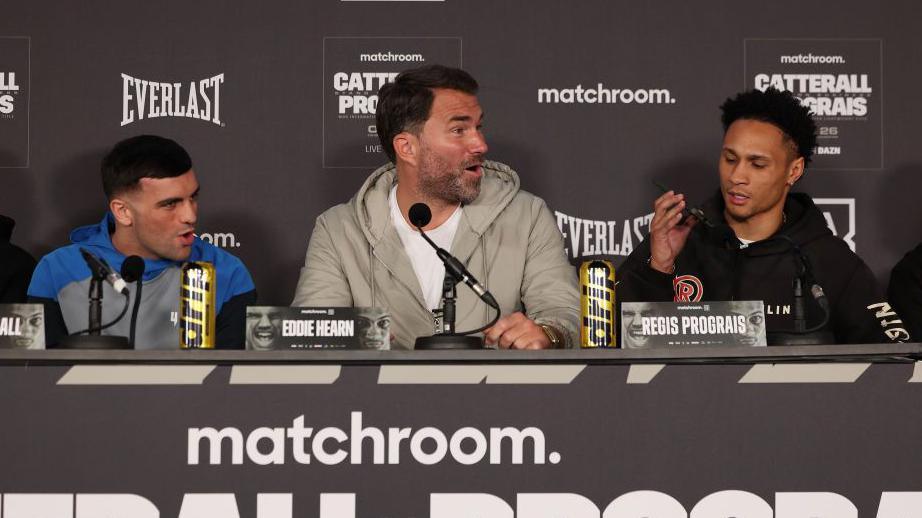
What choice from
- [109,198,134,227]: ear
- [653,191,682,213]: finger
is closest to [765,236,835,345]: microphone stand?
[653,191,682,213]: finger

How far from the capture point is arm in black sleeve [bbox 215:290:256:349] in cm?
332

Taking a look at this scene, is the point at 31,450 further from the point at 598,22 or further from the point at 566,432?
the point at 598,22

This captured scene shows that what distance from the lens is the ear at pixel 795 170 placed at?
11.4 ft

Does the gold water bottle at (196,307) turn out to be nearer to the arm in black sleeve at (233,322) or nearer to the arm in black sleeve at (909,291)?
the arm in black sleeve at (233,322)

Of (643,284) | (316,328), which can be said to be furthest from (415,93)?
(316,328)

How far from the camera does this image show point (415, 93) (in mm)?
3469

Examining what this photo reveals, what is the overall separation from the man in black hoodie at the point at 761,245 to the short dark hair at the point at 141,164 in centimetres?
132

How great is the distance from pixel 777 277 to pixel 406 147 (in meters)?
1.16

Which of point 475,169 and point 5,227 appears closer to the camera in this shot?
point 475,169

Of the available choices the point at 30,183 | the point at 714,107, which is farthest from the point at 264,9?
the point at 714,107

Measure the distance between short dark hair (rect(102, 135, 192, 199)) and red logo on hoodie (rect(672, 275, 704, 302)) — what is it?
1.42m

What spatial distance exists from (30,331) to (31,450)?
284mm

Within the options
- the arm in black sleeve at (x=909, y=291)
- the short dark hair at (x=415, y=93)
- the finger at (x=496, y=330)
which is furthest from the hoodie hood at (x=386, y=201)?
the arm in black sleeve at (x=909, y=291)

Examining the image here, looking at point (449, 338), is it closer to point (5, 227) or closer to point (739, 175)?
point (739, 175)
